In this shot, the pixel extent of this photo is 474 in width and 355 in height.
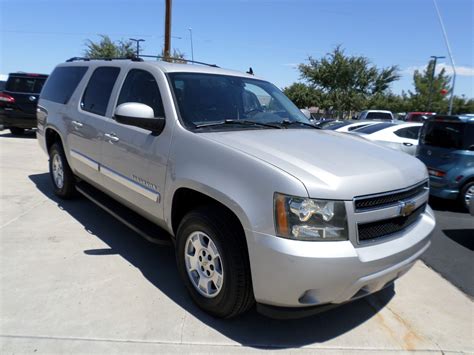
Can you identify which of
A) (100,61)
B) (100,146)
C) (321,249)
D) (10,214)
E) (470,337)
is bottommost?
(470,337)

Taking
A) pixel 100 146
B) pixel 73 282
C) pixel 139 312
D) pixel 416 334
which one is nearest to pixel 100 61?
pixel 100 146

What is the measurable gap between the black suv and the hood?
423 inches

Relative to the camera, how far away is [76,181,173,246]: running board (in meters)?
3.68

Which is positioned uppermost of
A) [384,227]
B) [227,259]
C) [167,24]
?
[167,24]

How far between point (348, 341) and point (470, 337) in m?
1.02

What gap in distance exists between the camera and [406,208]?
2799 millimetres

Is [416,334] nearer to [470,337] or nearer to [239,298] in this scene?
[470,337]

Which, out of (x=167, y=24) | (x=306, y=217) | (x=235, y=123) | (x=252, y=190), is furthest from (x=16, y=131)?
(x=306, y=217)

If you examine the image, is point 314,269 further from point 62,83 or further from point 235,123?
point 62,83

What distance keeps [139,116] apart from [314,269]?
186cm

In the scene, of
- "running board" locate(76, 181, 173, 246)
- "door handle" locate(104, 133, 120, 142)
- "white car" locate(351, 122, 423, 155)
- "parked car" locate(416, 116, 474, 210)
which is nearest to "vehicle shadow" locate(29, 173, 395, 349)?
"running board" locate(76, 181, 173, 246)

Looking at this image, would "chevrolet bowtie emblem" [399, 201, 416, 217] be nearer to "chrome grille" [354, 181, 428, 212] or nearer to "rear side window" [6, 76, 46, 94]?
"chrome grille" [354, 181, 428, 212]

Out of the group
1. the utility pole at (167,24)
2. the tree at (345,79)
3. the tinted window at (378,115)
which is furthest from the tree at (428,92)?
the utility pole at (167,24)

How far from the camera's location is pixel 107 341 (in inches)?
108
